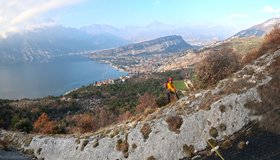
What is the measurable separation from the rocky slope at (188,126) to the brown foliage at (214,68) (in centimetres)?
244

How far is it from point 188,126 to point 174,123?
1119 mm

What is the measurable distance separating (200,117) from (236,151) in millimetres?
3684

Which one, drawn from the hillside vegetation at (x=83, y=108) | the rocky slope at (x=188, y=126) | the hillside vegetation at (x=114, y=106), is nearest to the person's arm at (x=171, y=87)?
the hillside vegetation at (x=114, y=106)

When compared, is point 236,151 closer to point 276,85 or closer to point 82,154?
point 276,85

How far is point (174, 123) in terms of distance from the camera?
22.6m

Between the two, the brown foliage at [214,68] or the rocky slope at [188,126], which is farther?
the brown foliage at [214,68]

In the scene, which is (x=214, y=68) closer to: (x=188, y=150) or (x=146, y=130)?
(x=146, y=130)

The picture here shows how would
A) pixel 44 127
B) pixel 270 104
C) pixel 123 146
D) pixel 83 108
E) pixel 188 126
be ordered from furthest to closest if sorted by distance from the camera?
pixel 83 108 < pixel 44 127 < pixel 123 146 < pixel 188 126 < pixel 270 104

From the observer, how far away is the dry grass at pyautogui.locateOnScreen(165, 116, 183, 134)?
72.7 feet

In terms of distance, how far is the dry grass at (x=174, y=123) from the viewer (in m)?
22.2

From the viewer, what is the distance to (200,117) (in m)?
21.9

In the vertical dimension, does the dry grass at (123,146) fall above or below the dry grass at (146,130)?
below

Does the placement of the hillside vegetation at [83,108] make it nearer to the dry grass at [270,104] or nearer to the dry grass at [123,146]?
the dry grass at [123,146]

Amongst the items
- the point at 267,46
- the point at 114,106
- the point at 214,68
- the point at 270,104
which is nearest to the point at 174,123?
the point at 270,104
